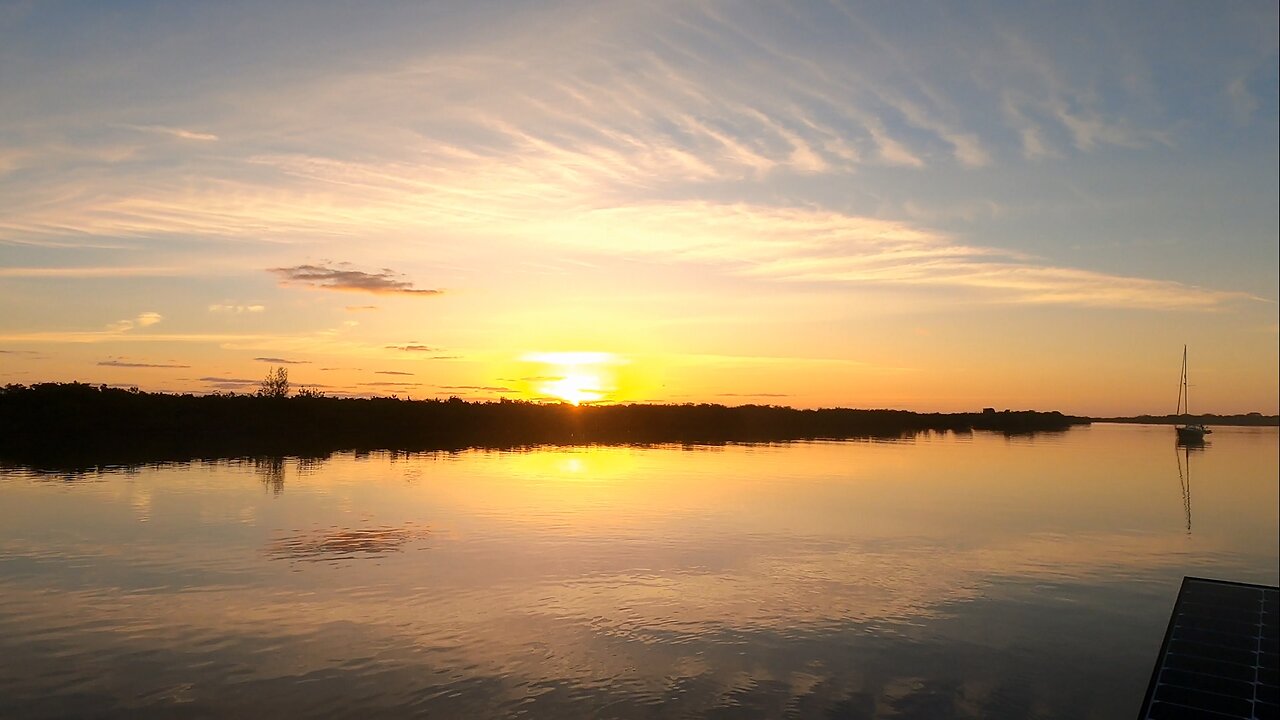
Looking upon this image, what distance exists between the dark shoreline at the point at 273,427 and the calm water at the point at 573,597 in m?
20.4

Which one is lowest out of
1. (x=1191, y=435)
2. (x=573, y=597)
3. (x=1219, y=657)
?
(x=1219, y=657)

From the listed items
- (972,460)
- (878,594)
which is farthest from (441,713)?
(972,460)

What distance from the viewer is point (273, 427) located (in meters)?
87.4

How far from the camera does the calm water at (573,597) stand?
15164 mm

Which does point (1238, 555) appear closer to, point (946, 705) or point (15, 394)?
point (946, 705)

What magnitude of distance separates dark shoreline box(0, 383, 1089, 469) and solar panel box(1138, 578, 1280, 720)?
5404 cm

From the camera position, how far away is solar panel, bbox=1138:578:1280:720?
53.8 ft

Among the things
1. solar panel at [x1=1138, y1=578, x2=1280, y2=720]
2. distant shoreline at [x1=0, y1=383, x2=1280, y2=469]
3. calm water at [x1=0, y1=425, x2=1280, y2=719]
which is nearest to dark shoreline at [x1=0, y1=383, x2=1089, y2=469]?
distant shoreline at [x1=0, y1=383, x2=1280, y2=469]

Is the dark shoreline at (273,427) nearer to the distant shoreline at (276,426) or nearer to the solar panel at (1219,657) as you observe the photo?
the distant shoreline at (276,426)

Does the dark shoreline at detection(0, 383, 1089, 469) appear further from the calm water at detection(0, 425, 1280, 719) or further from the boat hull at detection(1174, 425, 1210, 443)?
the boat hull at detection(1174, 425, 1210, 443)

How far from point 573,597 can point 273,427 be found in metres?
75.0

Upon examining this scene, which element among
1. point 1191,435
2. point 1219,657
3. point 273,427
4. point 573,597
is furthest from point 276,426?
point 1191,435

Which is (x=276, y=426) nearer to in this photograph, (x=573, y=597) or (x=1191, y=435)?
(x=573, y=597)

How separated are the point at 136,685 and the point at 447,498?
25489 mm
